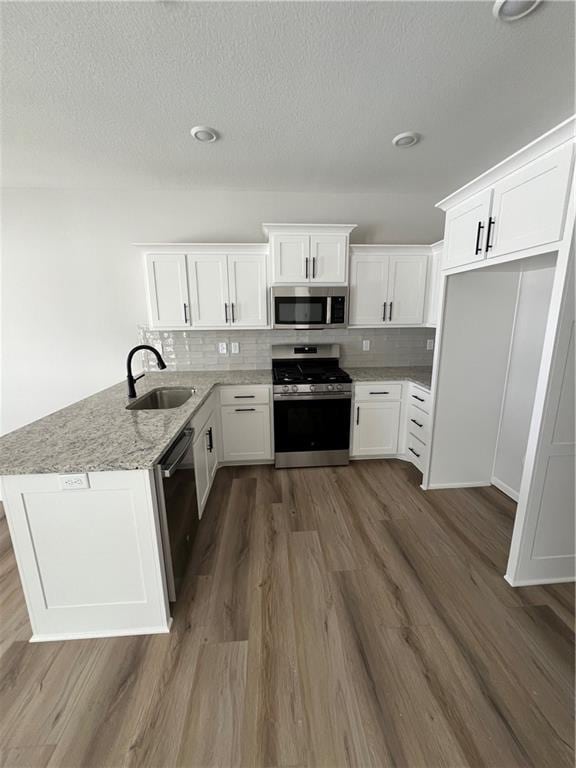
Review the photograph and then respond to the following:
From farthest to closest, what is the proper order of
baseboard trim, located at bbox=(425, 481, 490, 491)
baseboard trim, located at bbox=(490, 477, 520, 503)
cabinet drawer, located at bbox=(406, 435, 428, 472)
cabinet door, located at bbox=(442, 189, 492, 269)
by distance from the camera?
cabinet drawer, located at bbox=(406, 435, 428, 472) < baseboard trim, located at bbox=(425, 481, 490, 491) < baseboard trim, located at bbox=(490, 477, 520, 503) < cabinet door, located at bbox=(442, 189, 492, 269)

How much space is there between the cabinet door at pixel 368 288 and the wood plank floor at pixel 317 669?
6.57ft

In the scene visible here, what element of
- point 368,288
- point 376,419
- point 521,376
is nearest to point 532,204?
point 521,376

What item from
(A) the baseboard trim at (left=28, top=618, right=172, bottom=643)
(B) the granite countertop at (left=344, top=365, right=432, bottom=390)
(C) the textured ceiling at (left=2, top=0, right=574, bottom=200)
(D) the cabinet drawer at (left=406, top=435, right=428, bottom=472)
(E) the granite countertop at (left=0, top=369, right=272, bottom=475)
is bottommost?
(A) the baseboard trim at (left=28, top=618, right=172, bottom=643)

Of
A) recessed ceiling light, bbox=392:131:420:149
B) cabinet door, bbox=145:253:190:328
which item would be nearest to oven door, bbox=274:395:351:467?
cabinet door, bbox=145:253:190:328

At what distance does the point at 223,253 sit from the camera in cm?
275

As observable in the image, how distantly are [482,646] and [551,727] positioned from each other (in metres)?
0.29

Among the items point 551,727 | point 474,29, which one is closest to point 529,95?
point 474,29

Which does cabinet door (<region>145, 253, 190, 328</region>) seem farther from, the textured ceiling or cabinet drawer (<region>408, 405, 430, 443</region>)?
cabinet drawer (<region>408, 405, 430, 443</region>)

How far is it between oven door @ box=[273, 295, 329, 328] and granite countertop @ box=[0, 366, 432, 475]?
1084 mm

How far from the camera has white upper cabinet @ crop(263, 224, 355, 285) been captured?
2.65 meters

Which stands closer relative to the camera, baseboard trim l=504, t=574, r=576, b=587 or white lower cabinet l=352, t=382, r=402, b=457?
baseboard trim l=504, t=574, r=576, b=587

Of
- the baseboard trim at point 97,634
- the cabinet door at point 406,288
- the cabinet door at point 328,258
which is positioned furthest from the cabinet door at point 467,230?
the baseboard trim at point 97,634

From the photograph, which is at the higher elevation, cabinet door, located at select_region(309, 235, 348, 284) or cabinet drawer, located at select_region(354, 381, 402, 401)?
cabinet door, located at select_region(309, 235, 348, 284)

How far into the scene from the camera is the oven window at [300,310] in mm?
2789
